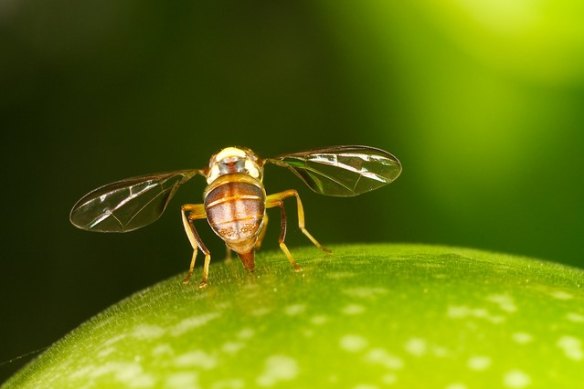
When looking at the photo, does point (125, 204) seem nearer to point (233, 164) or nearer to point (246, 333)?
point (233, 164)

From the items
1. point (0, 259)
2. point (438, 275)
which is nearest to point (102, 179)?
point (0, 259)

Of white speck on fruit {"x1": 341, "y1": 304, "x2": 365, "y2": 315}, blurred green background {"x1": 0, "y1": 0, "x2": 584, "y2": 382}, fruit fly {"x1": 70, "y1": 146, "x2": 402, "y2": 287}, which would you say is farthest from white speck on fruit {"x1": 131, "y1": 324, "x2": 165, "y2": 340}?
blurred green background {"x1": 0, "y1": 0, "x2": 584, "y2": 382}

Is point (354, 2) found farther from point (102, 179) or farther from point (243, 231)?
point (243, 231)

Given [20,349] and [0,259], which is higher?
[0,259]

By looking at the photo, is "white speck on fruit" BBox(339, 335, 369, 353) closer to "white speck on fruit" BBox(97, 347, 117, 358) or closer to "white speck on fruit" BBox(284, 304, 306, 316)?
"white speck on fruit" BBox(284, 304, 306, 316)

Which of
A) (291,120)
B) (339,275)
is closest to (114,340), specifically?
(339,275)

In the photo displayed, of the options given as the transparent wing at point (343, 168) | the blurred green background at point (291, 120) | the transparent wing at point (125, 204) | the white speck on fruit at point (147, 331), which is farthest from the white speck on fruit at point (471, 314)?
the blurred green background at point (291, 120)
